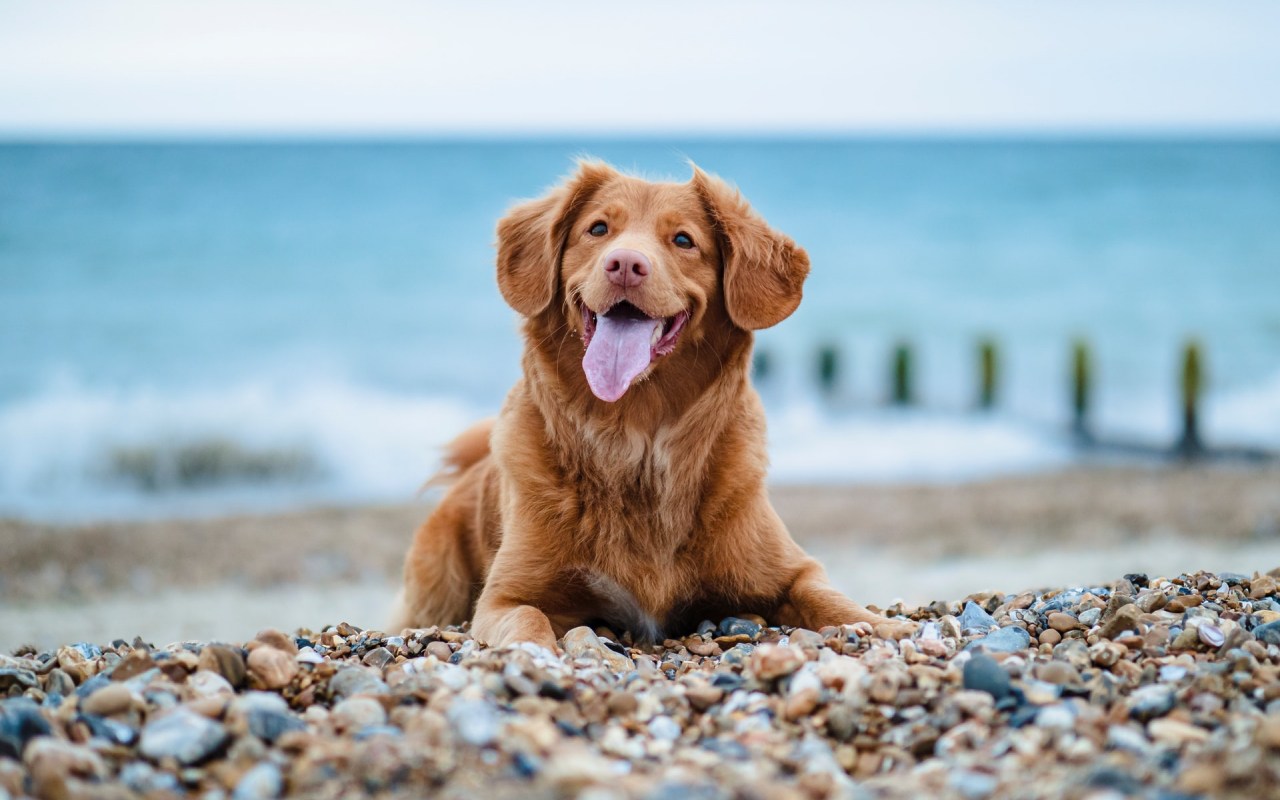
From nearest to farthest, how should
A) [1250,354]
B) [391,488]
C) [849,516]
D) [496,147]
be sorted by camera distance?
[849,516] < [391,488] < [1250,354] < [496,147]

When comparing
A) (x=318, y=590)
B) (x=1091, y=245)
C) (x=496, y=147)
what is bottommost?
(x=318, y=590)

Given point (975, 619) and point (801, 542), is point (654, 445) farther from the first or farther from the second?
point (801, 542)

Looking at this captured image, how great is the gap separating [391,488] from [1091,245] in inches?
979

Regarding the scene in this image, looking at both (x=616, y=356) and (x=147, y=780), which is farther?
(x=616, y=356)

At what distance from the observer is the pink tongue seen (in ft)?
13.7

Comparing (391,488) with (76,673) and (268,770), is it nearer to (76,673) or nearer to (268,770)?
(76,673)

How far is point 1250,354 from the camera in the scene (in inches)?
750

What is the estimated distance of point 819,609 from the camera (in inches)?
171

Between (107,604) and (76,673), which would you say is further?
(107,604)

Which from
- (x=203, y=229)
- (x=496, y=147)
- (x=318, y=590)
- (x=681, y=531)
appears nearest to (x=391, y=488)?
(x=318, y=590)

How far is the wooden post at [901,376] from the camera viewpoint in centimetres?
1652

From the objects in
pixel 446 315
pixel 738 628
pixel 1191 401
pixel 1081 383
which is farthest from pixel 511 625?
pixel 446 315

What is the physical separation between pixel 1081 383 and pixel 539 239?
12.2 meters

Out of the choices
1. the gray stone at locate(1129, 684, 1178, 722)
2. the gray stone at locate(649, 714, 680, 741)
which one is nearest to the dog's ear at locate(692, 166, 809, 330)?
the gray stone at locate(649, 714, 680, 741)
